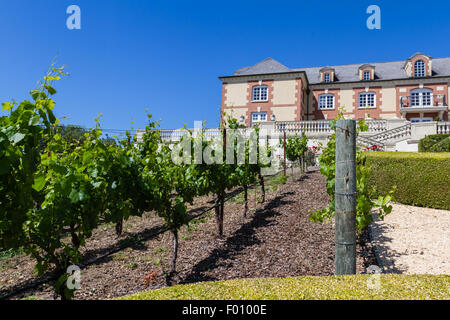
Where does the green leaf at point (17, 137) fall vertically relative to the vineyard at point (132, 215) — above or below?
above

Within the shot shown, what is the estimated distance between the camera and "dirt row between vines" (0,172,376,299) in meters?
4.63

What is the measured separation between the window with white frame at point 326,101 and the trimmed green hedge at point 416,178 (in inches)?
868

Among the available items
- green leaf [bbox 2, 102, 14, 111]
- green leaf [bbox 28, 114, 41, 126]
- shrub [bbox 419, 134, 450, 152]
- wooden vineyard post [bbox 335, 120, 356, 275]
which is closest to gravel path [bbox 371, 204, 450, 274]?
wooden vineyard post [bbox 335, 120, 356, 275]

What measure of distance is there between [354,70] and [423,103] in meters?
7.24

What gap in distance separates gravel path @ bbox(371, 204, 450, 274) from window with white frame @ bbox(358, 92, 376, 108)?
23.2 m

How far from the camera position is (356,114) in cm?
2853

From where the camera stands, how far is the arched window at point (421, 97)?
27.0m

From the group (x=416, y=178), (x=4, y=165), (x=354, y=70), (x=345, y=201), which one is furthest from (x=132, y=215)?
(x=354, y=70)

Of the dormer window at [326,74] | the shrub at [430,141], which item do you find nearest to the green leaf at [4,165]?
the shrub at [430,141]

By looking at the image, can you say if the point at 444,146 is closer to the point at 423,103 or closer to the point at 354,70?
the point at 423,103

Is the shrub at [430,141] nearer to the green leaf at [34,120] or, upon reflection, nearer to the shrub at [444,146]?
the shrub at [444,146]

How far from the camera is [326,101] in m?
29.9

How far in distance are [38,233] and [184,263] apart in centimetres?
273
